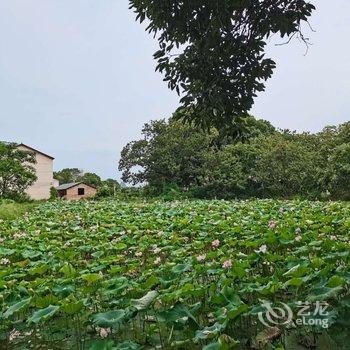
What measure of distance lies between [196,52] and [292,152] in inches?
848

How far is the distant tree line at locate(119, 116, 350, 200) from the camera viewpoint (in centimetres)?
2323

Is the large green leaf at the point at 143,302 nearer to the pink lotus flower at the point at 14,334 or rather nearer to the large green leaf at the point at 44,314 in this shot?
the large green leaf at the point at 44,314

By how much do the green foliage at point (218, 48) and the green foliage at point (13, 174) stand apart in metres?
21.8

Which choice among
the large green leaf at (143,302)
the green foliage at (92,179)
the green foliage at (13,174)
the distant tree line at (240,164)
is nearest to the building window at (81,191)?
the green foliage at (92,179)

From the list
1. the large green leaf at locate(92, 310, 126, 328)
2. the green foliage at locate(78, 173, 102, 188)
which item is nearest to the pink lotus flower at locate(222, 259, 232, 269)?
the large green leaf at locate(92, 310, 126, 328)

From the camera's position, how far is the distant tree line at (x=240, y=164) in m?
23.2

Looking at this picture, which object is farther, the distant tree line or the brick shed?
the brick shed

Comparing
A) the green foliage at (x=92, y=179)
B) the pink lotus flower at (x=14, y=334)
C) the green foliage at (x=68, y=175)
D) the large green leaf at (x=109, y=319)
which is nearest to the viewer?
the large green leaf at (x=109, y=319)

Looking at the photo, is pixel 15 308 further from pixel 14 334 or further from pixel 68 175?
pixel 68 175

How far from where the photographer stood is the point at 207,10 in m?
3.73

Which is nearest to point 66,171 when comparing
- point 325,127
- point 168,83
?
point 325,127

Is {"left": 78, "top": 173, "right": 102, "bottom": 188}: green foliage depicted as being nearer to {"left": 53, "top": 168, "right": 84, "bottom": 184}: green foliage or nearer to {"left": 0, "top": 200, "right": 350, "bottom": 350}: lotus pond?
{"left": 53, "top": 168, "right": 84, "bottom": 184}: green foliage

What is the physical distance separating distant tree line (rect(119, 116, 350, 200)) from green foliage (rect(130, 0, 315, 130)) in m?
18.0

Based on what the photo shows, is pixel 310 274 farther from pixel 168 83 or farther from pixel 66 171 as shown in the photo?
pixel 66 171
